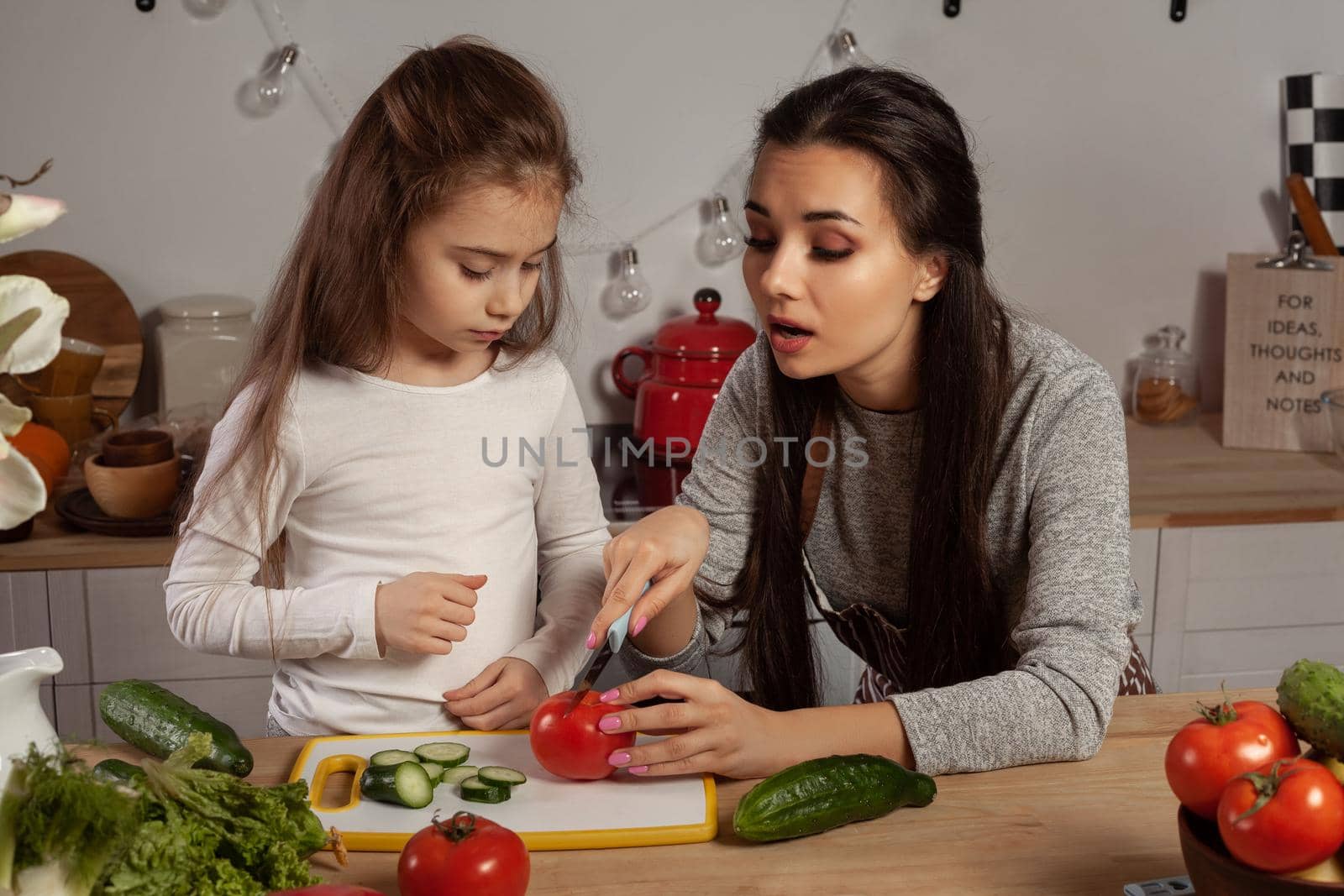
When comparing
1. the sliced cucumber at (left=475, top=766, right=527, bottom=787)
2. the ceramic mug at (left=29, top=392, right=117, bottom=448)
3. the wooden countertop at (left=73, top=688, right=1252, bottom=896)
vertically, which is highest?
the ceramic mug at (left=29, top=392, right=117, bottom=448)

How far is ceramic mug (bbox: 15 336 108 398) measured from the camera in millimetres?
2318

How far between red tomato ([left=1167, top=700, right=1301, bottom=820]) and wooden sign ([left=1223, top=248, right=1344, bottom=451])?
1.88 m

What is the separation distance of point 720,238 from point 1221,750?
185 centimetres

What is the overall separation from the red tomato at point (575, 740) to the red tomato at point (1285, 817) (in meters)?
0.47

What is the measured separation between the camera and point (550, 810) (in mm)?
Answer: 1006

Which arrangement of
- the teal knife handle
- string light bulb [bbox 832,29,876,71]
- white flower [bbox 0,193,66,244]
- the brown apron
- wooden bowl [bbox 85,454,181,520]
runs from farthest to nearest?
1. string light bulb [bbox 832,29,876,71]
2. wooden bowl [bbox 85,454,181,520]
3. the brown apron
4. the teal knife handle
5. white flower [bbox 0,193,66,244]

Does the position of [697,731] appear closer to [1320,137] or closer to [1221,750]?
[1221,750]

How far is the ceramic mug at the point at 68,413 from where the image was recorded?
2338 millimetres

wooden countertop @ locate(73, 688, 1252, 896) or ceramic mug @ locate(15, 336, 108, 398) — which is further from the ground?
ceramic mug @ locate(15, 336, 108, 398)

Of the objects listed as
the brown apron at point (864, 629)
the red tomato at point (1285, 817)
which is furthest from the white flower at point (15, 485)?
the brown apron at point (864, 629)

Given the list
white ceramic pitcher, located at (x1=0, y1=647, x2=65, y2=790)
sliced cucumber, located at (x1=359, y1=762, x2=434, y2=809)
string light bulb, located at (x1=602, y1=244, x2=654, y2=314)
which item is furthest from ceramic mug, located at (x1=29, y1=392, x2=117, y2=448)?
white ceramic pitcher, located at (x1=0, y1=647, x2=65, y2=790)

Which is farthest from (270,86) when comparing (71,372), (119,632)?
(119,632)

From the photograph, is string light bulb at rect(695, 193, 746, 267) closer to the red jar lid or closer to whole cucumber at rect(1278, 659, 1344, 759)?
the red jar lid

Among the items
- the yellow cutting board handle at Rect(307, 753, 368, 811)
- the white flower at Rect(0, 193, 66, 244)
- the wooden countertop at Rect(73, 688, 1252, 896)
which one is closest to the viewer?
the white flower at Rect(0, 193, 66, 244)
